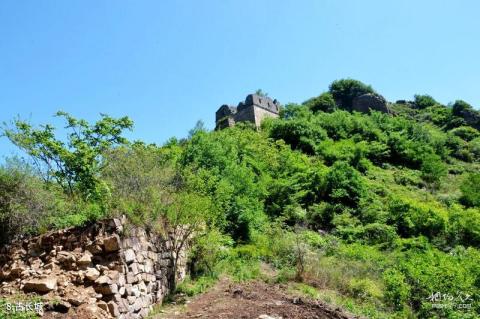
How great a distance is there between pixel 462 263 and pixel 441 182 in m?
17.3

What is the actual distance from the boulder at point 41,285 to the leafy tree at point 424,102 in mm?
52869

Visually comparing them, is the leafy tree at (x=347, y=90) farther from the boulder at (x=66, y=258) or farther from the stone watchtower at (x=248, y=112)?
the boulder at (x=66, y=258)

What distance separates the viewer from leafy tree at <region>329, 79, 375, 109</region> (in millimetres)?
50094

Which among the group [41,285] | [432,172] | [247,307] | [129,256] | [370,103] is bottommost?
[247,307]

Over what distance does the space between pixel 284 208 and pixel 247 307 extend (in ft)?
38.6

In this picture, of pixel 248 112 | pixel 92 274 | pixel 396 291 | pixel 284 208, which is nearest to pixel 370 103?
pixel 248 112

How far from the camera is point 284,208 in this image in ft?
65.2

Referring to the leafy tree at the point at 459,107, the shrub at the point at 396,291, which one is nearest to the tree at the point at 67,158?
the shrub at the point at 396,291

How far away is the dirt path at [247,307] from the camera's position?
7.93 metres

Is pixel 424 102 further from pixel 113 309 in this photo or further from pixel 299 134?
pixel 113 309

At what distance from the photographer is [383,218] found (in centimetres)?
1930

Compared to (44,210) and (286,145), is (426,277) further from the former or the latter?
(286,145)

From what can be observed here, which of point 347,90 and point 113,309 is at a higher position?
point 347,90

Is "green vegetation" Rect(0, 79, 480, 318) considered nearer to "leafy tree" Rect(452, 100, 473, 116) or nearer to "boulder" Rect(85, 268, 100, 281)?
"boulder" Rect(85, 268, 100, 281)
